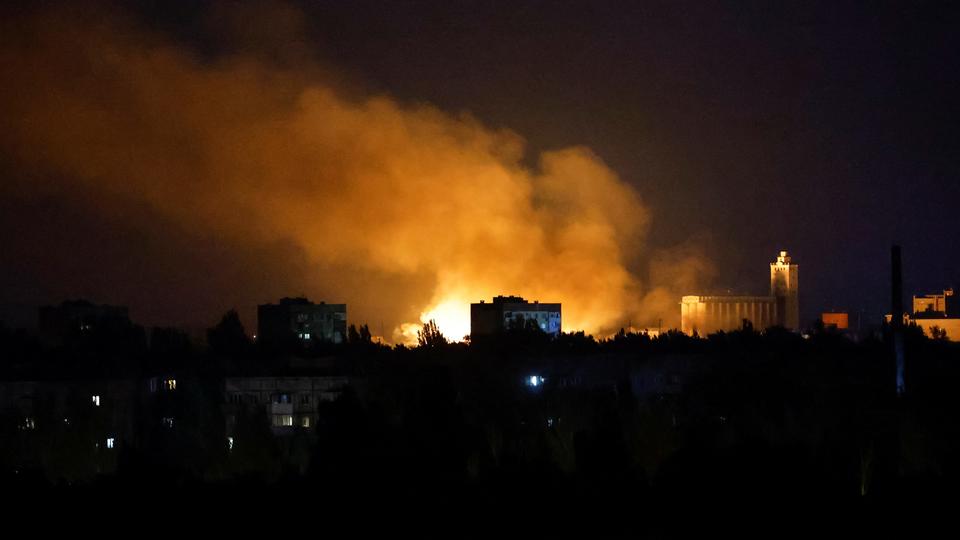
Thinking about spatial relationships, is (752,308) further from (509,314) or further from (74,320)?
(74,320)

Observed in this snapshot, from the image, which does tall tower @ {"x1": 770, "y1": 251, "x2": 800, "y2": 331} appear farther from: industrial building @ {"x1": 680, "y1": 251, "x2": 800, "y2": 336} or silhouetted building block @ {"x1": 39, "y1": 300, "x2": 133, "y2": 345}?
silhouetted building block @ {"x1": 39, "y1": 300, "x2": 133, "y2": 345}

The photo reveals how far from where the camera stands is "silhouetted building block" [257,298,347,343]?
55594 mm

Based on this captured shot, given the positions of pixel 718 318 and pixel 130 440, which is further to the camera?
pixel 718 318

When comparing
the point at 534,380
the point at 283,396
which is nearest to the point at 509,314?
the point at 534,380

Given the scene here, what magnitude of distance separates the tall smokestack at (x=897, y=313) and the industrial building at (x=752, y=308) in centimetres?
2972

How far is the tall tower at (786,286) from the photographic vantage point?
7062 centimetres

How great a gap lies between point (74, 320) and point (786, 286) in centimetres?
3346

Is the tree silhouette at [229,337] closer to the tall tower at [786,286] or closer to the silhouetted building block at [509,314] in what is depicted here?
the silhouetted building block at [509,314]

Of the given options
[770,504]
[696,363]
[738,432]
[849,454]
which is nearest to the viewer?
[770,504]

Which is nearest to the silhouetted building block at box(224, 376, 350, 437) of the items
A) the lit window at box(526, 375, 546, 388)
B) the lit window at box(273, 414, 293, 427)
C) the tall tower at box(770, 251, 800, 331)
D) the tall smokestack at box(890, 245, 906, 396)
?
the lit window at box(273, 414, 293, 427)

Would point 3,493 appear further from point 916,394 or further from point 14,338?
point 14,338

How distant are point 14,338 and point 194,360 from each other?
293 inches

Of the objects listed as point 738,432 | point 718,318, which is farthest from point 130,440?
point 718,318

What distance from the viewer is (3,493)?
2019cm
